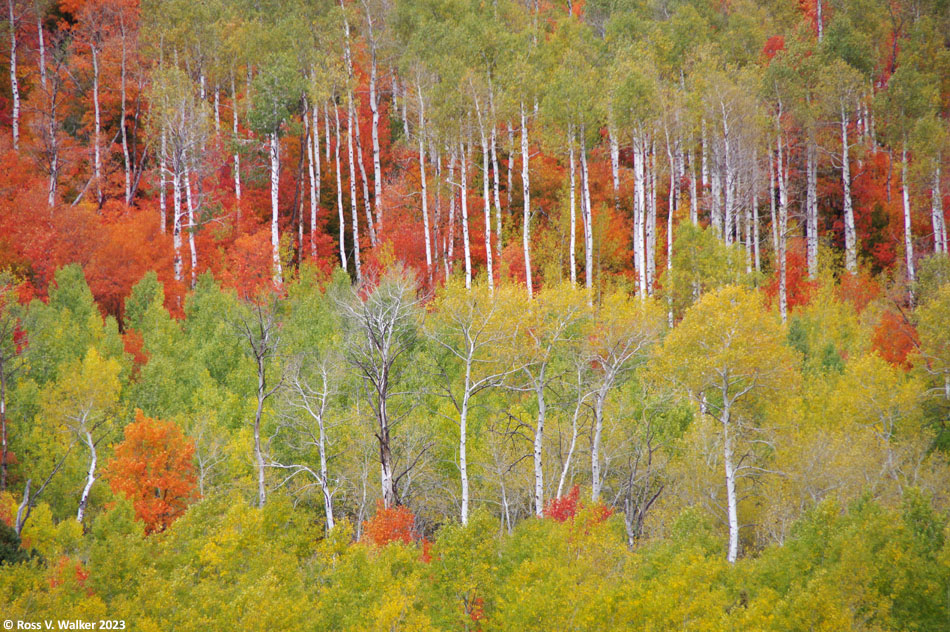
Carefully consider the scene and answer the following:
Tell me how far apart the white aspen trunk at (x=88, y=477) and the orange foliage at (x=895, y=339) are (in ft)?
121

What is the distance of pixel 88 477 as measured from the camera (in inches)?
1297

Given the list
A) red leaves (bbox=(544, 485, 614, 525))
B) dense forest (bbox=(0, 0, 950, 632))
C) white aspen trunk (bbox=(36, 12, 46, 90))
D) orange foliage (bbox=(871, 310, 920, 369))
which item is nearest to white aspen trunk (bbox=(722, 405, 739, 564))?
dense forest (bbox=(0, 0, 950, 632))

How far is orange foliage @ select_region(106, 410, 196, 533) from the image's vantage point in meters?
32.2

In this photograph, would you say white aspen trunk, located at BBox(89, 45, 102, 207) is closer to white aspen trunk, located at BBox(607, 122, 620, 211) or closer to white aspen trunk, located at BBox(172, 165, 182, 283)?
white aspen trunk, located at BBox(172, 165, 182, 283)

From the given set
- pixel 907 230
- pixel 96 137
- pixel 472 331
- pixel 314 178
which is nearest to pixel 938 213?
pixel 907 230

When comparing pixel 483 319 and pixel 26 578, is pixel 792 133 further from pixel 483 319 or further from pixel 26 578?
pixel 26 578

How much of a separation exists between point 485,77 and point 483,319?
1762 cm

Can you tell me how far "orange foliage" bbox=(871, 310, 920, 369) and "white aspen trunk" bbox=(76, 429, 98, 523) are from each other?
3689cm

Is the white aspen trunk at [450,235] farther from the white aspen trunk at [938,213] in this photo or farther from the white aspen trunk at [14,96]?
the white aspen trunk at [938,213]

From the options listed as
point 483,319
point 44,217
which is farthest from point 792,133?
point 44,217

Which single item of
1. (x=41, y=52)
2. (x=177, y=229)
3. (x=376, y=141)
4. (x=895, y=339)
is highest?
(x=41, y=52)

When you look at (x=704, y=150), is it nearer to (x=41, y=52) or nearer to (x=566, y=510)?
(x=566, y=510)

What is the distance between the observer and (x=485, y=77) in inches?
1699

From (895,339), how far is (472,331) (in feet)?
73.2
